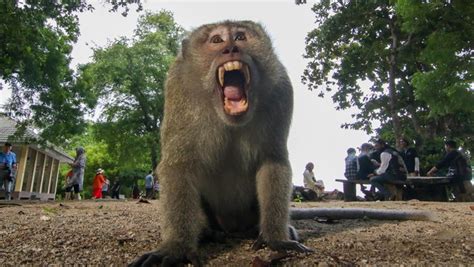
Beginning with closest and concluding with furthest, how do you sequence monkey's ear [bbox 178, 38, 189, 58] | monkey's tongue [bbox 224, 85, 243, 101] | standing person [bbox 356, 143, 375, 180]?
monkey's tongue [bbox 224, 85, 243, 101], monkey's ear [bbox 178, 38, 189, 58], standing person [bbox 356, 143, 375, 180]

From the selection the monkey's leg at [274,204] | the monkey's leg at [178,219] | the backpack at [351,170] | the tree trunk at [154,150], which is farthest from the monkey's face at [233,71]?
the tree trunk at [154,150]

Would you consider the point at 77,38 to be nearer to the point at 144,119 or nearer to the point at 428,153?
the point at 428,153

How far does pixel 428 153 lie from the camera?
19734 millimetres

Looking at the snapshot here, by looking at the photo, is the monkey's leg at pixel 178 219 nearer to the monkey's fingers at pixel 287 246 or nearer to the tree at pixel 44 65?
the monkey's fingers at pixel 287 246

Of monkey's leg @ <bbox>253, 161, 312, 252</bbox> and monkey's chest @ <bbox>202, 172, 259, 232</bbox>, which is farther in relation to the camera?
monkey's chest @ <bbox>202, 172, 259, 232</bbox>

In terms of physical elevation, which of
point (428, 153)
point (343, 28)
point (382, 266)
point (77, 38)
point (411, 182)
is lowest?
point (382, 266)

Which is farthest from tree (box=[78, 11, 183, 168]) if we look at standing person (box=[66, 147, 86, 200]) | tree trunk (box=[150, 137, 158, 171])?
standing person (box=[66, 147, 86, 200])

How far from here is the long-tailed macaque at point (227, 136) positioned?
11.3 feet

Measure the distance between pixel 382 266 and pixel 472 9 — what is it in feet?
39.5

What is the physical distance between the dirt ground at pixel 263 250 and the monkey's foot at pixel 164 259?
0.11 m

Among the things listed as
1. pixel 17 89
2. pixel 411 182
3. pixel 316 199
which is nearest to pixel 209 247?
pixel 411 182

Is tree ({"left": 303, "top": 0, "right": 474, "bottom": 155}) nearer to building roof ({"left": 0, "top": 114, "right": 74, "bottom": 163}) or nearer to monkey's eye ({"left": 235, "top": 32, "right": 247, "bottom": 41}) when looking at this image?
monkey's eye ({"left": 235, "top": 32, "right": 247, "bottom": 41})

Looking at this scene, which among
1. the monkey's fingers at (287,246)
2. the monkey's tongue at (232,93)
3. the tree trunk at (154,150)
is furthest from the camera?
the tree trunk at (154,150)

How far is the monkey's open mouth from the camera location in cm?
350
